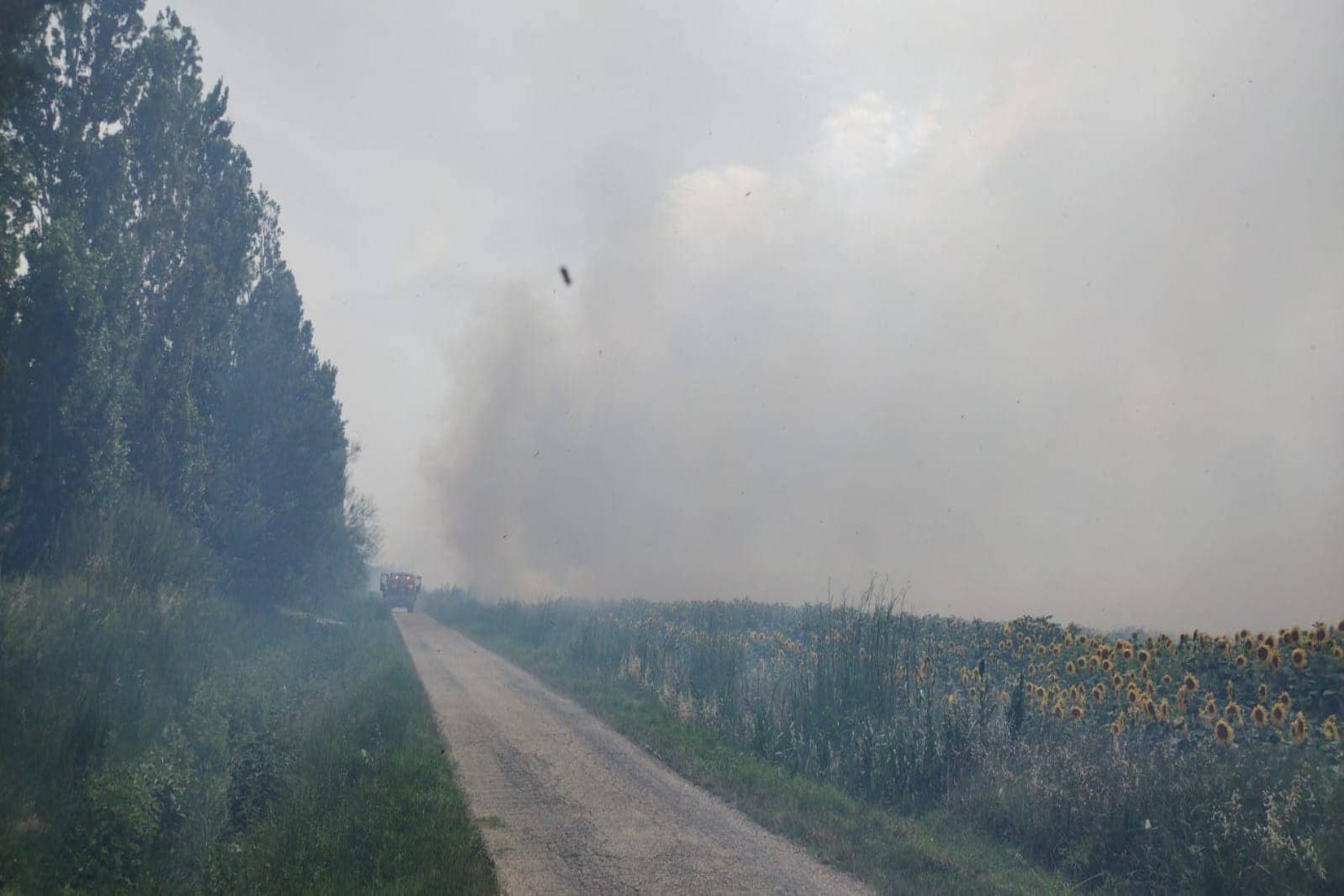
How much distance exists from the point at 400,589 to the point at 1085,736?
220 feet

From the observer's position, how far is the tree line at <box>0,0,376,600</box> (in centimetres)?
1373

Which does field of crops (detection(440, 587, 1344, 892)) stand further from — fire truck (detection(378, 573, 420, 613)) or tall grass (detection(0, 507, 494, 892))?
fire truck (detection(378, 573, 420, 613))

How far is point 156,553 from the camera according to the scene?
1678 centimetres

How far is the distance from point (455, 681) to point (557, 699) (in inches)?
159

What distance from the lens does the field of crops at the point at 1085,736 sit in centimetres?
755

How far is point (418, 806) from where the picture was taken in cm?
951

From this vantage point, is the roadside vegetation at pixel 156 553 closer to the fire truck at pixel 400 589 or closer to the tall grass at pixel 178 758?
the tall grass at pixel 178 758

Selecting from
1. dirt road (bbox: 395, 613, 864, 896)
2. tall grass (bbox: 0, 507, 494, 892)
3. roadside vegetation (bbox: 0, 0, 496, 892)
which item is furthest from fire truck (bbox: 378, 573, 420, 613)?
dirt road (bbox: 395, 613, 864, 896)

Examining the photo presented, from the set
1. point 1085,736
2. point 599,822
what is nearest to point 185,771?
point 599,822

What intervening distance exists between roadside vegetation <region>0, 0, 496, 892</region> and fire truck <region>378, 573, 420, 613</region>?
42780mm

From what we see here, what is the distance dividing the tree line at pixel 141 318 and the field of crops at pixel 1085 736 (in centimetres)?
1296

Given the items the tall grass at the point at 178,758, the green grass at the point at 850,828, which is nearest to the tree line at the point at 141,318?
the tall grass at the point at 178,758

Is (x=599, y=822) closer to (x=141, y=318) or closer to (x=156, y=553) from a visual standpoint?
(x=156, y=553)

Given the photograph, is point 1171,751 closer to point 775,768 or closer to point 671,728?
point 775,768
